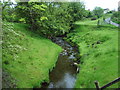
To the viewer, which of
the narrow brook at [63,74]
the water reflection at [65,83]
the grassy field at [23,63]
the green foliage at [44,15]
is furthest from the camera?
the green foliage at [44,15]

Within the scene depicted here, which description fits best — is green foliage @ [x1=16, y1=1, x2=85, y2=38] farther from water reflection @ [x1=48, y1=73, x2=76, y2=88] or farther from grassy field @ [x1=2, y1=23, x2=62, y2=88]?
water reflection @ [x1=48, y1=73, x2=76, y2=88]

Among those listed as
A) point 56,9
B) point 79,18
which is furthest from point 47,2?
point 79,18

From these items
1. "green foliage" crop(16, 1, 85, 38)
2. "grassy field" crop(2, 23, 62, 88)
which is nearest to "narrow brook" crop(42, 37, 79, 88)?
"grassy field" crop(2, 23, 62, 88)

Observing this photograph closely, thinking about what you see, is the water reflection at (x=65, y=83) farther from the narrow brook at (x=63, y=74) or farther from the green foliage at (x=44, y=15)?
the green foliage at (x=44, y=15)

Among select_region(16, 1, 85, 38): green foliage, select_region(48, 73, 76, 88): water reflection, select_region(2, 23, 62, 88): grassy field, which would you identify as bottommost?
select_region(48, 73, 76, 88): water reflection

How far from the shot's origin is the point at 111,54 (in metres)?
22.1

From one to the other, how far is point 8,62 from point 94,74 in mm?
12972

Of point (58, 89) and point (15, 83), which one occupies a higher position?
point (15, 83)

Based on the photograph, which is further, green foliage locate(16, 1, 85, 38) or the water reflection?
green foliage locate(16, 1, 85, 38)

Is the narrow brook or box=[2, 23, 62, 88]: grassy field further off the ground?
box=[2, 23, 62, 88]: grassy field

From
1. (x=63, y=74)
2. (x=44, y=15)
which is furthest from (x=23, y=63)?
(x=44, y=15)

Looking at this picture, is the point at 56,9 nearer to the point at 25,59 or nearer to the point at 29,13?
the point at 29,13

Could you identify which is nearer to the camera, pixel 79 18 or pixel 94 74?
pixel 94 74

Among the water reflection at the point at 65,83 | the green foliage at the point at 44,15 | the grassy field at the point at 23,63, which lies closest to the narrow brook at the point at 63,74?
the water reflection at the point at 65,83
